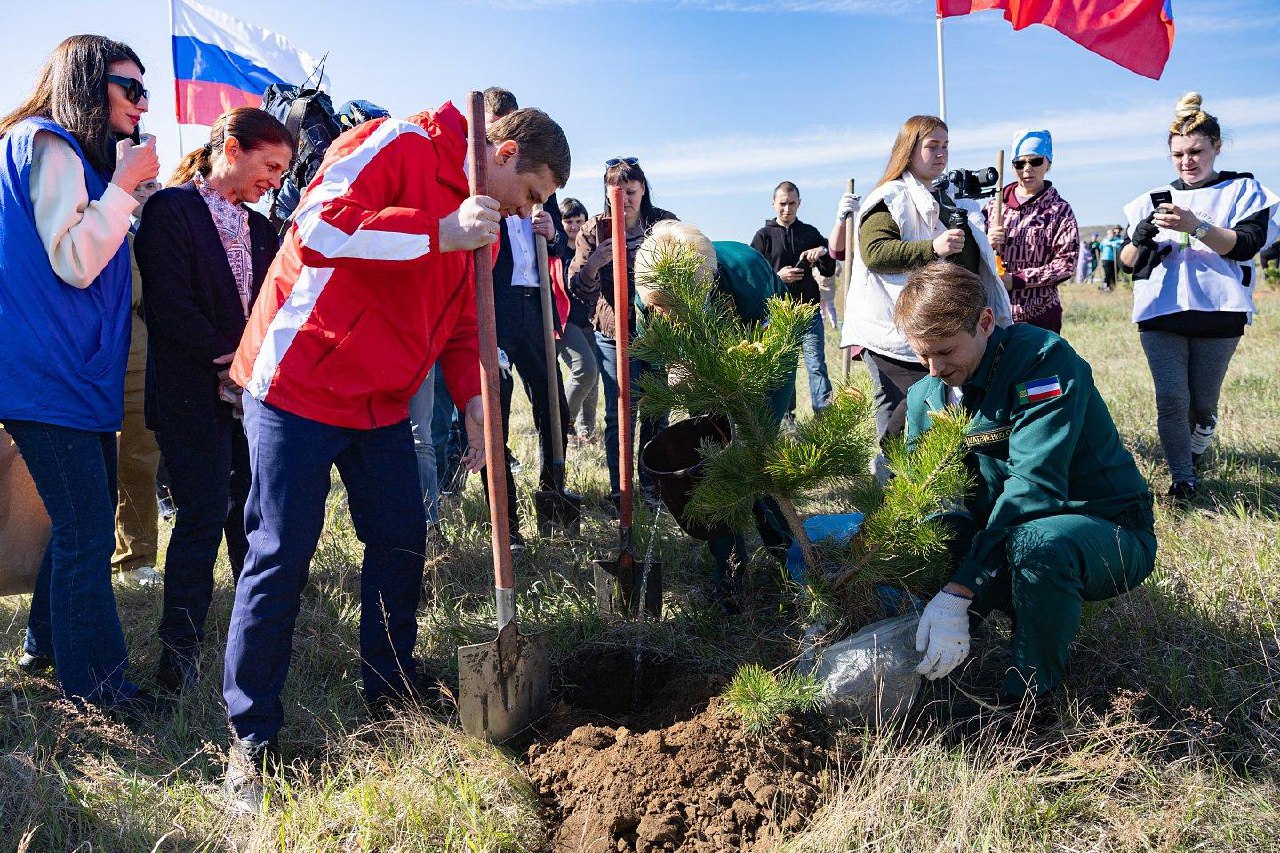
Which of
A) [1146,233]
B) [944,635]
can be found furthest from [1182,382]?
[944,635]

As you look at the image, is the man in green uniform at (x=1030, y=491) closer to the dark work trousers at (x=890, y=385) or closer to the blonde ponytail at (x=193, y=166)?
the dark work trousers at (x=890, y=385)

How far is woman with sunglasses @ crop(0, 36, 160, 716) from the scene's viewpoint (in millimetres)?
2424

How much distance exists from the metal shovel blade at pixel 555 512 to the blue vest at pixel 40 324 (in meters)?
1.92

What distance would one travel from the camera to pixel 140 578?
3863 millimetres

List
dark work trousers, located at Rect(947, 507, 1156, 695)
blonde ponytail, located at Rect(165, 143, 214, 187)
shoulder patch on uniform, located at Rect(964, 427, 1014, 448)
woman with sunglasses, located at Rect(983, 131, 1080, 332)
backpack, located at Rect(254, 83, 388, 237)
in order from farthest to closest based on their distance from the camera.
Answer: woman with sunglasses, located at Rect(983, 131, 1080, 332)
backpack, located at Rect(254, 83, 388, 237)
blonde ponytail, located at Rect(165, 143, 214, 187)
shoulder patch on uniform, located at Rect(964, 427, 1014, 448)
dark work trousers, located at Rect(947, 507, 1156, 695)

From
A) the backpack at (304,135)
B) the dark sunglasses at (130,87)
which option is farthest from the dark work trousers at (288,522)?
the backpack at (304,135)

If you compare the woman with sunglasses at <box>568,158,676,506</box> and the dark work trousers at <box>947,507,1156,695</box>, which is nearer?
the dark work trousers at <box>947,507,1156,695</box>

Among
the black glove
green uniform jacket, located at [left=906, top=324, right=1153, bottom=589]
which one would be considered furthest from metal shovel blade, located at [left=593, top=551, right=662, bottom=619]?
the black glove

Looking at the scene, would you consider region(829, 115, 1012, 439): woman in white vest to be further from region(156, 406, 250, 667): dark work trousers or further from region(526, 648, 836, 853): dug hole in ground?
region(156, 406, 250, 667): dark work trousers

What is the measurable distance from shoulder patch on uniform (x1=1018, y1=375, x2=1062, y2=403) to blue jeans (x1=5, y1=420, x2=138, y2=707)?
262 cm

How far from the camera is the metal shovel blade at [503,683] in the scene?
7.75ft

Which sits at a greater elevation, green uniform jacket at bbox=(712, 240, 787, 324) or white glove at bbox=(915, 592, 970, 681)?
green uniform jacket at bbox=(712, 240, 787, 324)

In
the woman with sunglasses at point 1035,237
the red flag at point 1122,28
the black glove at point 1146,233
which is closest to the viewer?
the black glove at point 1146,233

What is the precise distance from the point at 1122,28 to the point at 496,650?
16.7 feet
